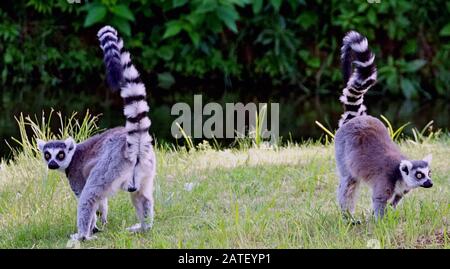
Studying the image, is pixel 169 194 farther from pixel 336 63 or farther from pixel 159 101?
pixel 336 63

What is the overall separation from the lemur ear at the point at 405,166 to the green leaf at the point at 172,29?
8.74m

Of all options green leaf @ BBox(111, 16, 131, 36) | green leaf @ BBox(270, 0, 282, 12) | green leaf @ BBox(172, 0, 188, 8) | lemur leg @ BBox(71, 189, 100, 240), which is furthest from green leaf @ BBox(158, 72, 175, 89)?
lemur leg @ BBox(71, 189, 100, 240)

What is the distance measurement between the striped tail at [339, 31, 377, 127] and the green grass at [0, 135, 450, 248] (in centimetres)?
61

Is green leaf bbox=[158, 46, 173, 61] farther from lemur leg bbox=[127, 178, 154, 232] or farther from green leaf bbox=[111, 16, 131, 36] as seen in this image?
lemur leg bbox=[127, 178, 154, 232]

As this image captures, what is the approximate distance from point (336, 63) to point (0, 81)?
219 inches

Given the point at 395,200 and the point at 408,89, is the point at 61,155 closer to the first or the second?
the point at 395,200

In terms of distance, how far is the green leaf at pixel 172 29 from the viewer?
501 inches

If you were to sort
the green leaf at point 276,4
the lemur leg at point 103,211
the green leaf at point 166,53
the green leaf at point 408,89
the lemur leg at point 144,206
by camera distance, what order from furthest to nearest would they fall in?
1. the green leaf at point 166,53
2. the green leaf at point 408,89
3. the green leaf at point 276,4
4. the lemur leg at point 103,211
5. the lemur leg at point 144,206

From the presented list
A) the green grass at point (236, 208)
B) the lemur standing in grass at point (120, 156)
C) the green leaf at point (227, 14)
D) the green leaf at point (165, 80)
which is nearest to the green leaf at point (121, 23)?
the green leaf at point (165, 80)

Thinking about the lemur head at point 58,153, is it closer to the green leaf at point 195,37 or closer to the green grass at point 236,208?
the green grass at point 236,208

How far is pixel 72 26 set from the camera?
14117 mm

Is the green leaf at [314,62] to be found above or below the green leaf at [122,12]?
below
